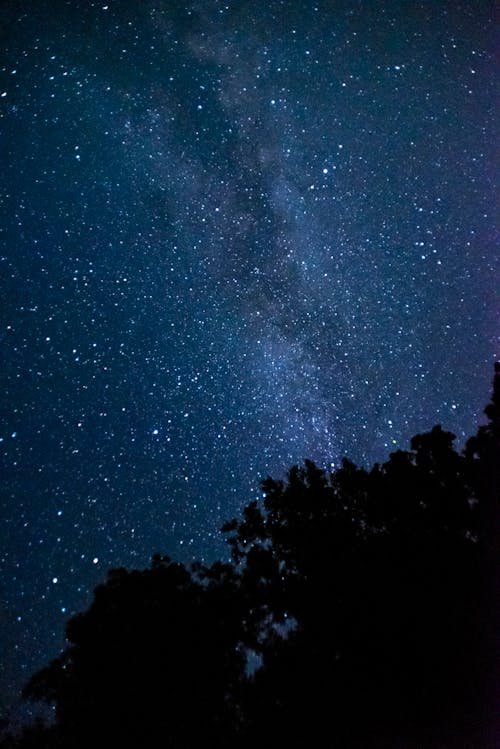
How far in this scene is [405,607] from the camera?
9.18 metres

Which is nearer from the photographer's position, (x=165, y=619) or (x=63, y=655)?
(x=165, y=619)

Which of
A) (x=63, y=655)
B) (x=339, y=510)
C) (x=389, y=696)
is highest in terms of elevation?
(x=63, y=655)

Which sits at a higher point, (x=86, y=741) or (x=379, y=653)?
(x=86, y=741)

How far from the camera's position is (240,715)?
11.7 meters

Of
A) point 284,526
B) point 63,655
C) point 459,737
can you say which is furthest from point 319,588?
point 63,655

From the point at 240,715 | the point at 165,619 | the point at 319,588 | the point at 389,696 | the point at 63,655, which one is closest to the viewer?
the point at 389,696

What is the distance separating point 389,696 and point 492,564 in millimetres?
2942

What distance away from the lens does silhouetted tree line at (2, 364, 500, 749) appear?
8.74 metres

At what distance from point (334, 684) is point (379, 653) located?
102 cm

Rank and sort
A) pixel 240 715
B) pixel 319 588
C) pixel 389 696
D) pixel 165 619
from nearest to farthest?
pixel 389 696
pixel 319 588
pixel 240 715
pixel 165 619

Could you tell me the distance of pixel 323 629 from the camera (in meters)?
10.1

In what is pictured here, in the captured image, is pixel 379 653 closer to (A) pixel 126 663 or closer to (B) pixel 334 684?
(B) pixel 334 684

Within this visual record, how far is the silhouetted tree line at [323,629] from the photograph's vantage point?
874 cm

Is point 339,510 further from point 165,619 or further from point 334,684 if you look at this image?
point 165,619
